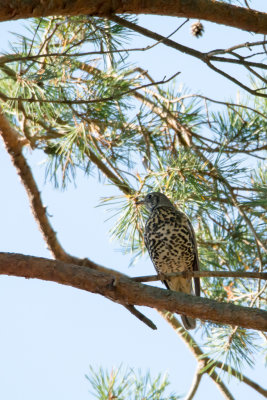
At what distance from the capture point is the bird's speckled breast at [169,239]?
3799 millimetres

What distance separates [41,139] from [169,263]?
117 centimetres

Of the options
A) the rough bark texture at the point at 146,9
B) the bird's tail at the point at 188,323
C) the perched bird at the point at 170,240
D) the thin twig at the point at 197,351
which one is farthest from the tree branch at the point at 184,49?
the bird's tail at the point at 188,323

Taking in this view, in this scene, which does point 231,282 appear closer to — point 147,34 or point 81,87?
point 81,87

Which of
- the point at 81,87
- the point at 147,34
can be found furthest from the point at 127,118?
the point at 147,34

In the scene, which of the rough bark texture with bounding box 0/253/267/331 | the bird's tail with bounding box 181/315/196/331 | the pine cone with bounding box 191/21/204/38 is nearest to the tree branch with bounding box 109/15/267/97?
the rough bark texture with bounding box 0/253/267/331

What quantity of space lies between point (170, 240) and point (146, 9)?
1750 millimetres

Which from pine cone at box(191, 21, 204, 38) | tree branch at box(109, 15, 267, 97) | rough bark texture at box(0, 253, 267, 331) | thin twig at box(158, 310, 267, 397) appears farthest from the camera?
pine cone at box(191, 21, 204, 38)

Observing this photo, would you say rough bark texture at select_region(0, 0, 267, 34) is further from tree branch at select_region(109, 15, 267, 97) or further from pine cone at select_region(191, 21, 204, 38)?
pine cone at select_region(191, 21, 204, 38)

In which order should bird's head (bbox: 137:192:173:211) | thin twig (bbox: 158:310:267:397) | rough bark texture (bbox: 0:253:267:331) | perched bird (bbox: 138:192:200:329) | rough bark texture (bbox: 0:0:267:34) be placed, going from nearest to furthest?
rough bark texture (bbox: 0:253:267:331)
rough bark texture (bbox: 0:0:267:34)
thin twig (bbox: 158:310:267:397)
bird's head (bbox: 137:192:173:211)
perched bird (bbox: 138:192:200:329)

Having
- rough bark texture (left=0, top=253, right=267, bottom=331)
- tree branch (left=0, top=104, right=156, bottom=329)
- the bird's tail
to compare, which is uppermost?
tree branch (left=0, top=104, right=156, bottom=329)

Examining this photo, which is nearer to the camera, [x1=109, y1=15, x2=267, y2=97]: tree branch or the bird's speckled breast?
[x1=109, y1=15, x2=267, y2=97]: tree branch

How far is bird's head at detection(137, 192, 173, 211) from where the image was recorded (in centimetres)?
341

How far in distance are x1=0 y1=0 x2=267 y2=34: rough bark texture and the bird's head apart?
1.06 m

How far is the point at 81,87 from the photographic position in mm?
3223
